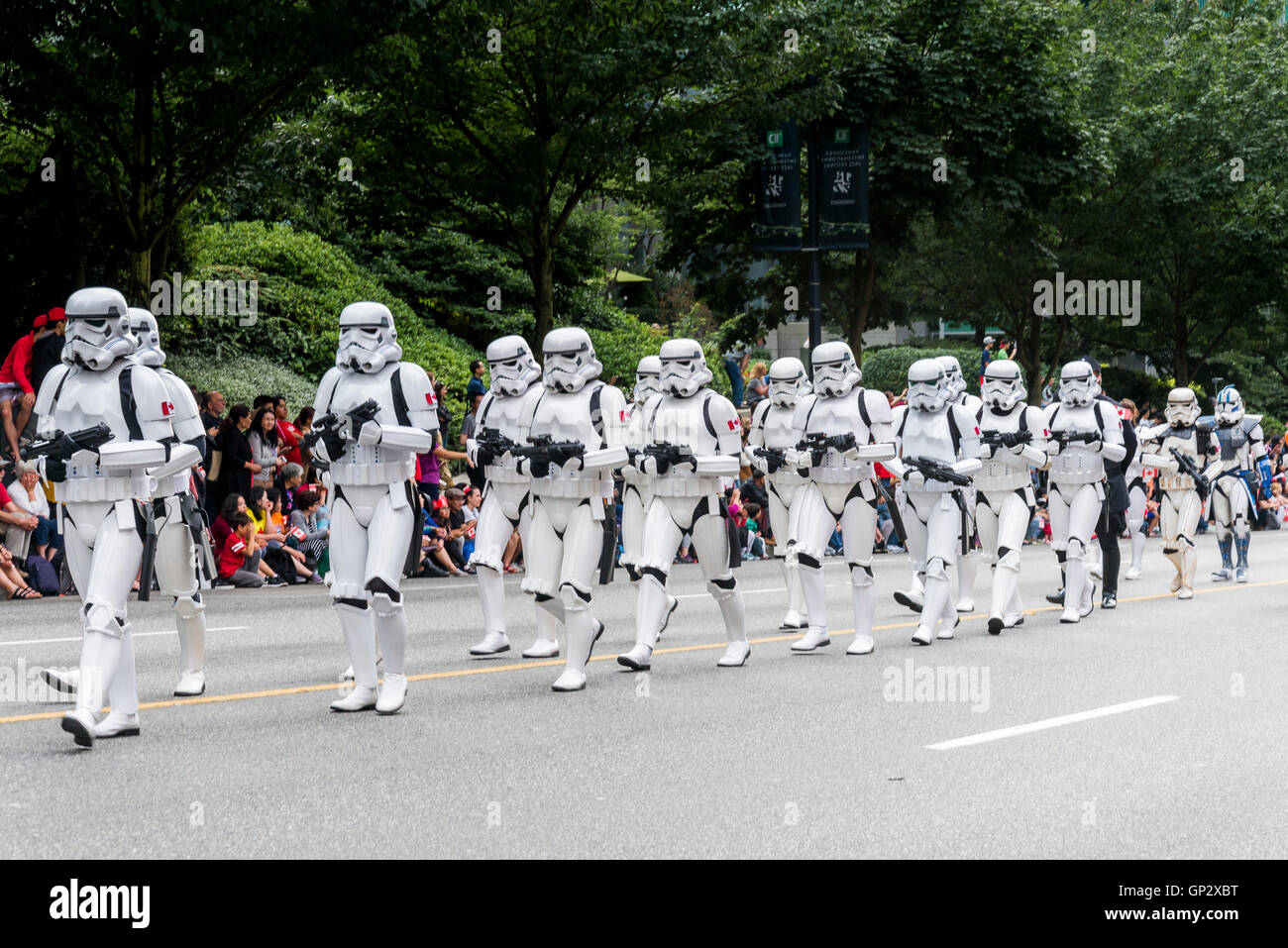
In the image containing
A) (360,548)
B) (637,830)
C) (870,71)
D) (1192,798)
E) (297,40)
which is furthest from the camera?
(870,71)

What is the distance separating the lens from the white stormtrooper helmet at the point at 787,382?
14.0 metres

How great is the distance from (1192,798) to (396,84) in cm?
1571

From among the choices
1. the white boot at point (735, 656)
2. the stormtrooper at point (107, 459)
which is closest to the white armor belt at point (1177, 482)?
the white boot at point (735, 656)

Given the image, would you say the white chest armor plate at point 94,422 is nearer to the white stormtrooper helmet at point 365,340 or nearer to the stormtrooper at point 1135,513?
the white stormtrooper helmet at point 365,340

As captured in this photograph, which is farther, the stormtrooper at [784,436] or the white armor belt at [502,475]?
the stormtrooper at [784,436]

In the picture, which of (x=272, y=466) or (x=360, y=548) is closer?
(x=360, y=548)

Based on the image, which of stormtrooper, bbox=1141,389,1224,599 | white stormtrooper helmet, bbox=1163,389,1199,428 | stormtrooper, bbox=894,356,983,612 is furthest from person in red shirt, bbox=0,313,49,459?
white stormtrooper helmet, bbox=1163,389,1199,428

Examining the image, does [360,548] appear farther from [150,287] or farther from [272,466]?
[150,287]

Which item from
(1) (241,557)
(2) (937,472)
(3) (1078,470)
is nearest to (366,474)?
(2) (937,472)

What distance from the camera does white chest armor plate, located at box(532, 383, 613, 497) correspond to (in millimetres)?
10273

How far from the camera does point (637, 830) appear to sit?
634cm

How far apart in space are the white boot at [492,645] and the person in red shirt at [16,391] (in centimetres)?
658

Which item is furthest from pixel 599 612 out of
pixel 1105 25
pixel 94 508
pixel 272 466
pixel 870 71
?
pixel 1105 25

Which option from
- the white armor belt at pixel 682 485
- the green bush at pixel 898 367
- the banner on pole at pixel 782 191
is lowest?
the white armor belt at pixel 682 485
